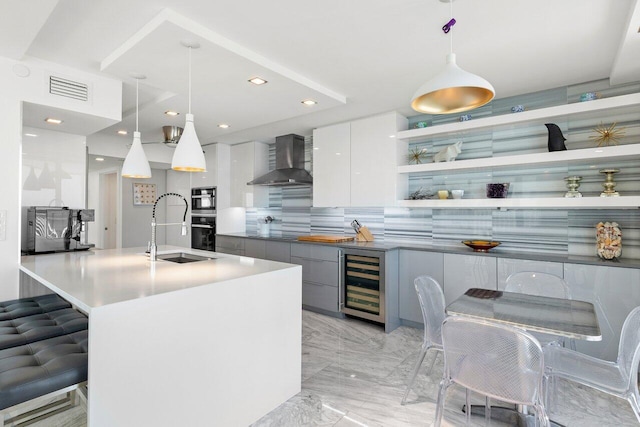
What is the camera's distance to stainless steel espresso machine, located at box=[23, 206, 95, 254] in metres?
2.96

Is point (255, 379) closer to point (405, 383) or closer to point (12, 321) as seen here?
point (405, 383)

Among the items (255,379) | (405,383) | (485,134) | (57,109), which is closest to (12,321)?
(255,379)

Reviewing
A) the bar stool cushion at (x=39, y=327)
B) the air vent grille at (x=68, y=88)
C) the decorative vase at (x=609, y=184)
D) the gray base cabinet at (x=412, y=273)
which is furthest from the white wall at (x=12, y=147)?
the decorative vase at (x=609, y=184)

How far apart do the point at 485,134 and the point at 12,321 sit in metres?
4.20

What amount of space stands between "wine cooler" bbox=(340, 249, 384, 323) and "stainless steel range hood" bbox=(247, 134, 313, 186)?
1307mm

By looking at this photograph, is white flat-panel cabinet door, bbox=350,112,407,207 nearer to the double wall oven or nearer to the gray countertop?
the gray countertop

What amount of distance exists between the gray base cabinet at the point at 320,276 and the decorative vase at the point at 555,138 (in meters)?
2.32

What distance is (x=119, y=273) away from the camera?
215 centimetres

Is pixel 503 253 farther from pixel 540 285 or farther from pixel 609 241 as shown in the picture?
pixel 609 241

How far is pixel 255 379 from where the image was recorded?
206 cm

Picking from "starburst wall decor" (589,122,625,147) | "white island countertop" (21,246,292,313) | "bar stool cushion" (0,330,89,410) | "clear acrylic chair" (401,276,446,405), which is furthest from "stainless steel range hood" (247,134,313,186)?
"bar stool cushion" (0,330,89,410)

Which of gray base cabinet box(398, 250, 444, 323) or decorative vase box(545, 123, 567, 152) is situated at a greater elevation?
decorative vase box(545, 123, 567, 152)

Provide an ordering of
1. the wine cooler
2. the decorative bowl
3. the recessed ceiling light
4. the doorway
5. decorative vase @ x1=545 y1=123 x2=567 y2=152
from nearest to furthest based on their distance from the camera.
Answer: the recessed ceiling light
decorative vase @ x1=545 y1=123 x2=567 y2=152
the decorative bowl
the wine cooler
the doorway

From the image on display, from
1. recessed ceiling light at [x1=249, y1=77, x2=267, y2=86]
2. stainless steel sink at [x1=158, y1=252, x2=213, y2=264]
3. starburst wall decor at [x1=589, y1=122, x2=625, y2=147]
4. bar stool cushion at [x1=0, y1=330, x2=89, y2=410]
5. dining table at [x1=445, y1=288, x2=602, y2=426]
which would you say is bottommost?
bar stool cushion at [x1=0, y1=330, x2=89, y2=410]
